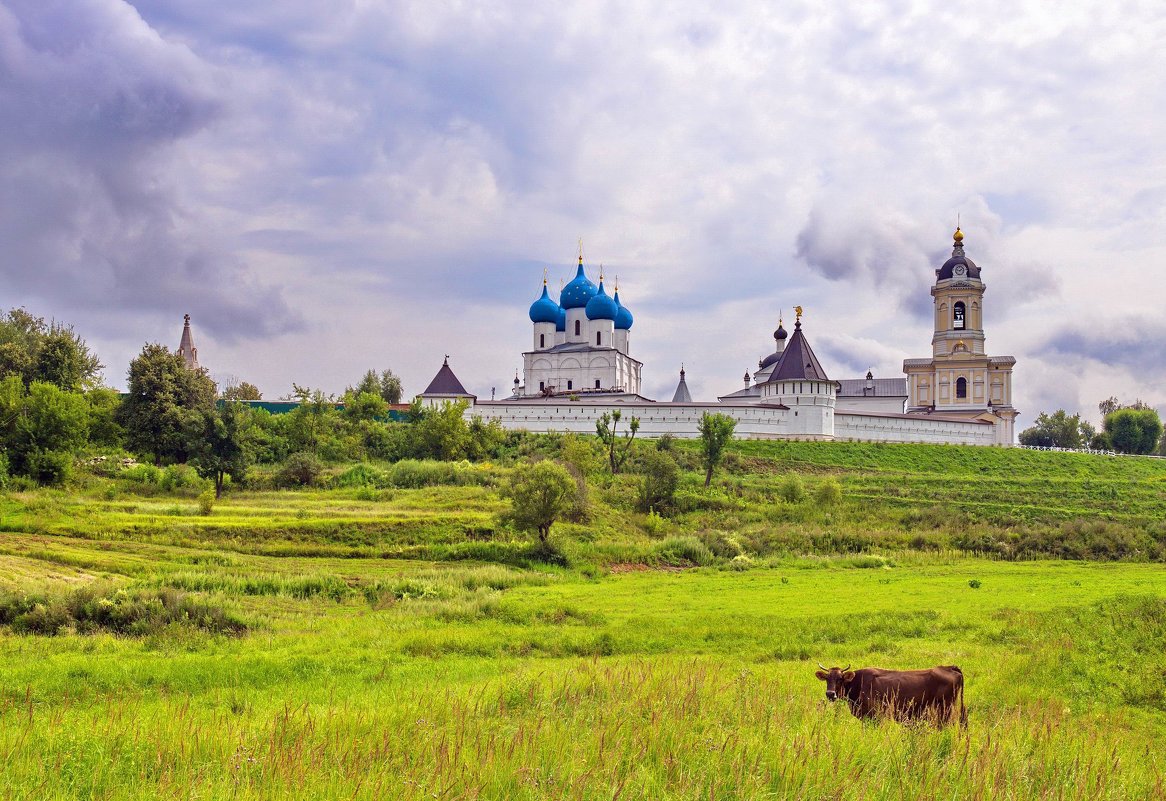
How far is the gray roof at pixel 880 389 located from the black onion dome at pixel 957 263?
9.06 meters

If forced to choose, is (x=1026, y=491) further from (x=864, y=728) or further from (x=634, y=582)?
(x=864, y=728)

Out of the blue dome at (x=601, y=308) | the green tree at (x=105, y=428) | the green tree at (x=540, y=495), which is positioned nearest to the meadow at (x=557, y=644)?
the green tree at (x=540, y=495)

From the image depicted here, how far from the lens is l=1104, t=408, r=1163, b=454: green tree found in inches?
2904

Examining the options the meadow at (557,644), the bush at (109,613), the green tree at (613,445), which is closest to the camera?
the meadow at (557,644)

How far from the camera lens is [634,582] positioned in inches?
813

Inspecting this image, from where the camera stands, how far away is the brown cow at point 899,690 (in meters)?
7.20

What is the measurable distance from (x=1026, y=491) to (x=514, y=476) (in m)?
25.8

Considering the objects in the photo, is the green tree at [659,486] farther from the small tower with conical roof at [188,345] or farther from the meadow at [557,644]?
the small tower with conical roof at [188,345]

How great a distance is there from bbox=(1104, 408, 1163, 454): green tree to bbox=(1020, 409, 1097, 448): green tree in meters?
1.87

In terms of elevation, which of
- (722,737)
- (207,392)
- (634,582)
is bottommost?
(634,582)

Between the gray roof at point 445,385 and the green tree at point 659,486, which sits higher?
the gray roof at point 445,385

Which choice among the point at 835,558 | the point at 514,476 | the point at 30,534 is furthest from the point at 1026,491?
the point at 30,534

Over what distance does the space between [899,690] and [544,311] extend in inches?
2514

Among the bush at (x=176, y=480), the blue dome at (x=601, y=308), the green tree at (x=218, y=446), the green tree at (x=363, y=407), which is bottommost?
the bush at (x=176, y=480)
